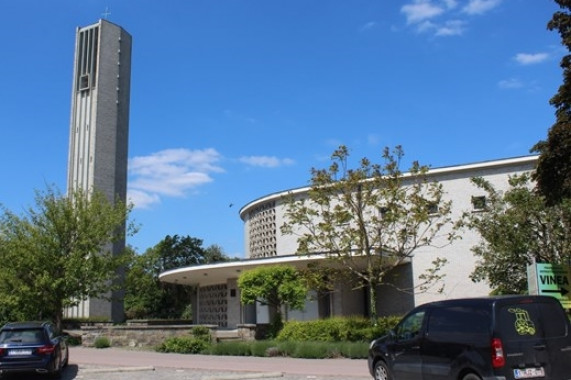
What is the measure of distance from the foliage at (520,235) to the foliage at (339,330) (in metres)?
5.11

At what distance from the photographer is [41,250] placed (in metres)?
28.8

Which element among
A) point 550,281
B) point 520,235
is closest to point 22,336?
point 550,281

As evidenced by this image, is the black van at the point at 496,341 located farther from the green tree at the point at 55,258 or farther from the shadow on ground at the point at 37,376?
the green tree at the point at 55,258

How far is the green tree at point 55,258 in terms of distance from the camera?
28641 millimetres

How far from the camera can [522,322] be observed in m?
9.59

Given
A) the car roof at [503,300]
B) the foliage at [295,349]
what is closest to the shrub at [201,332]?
the foliage at [295,349]

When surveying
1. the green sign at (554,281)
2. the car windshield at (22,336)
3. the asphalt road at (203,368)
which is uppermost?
the green sign at (554,281)

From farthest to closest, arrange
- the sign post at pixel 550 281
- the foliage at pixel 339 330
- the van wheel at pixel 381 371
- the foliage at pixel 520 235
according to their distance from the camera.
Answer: the foliage at pixel 520 235
the foliage at pixel 339 330
the sign post at pixel 550 281
the van wheel at pixel 381 371

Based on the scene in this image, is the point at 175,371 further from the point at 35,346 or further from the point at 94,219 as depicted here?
the point at 94,219

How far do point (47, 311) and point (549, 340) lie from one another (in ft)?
86.5

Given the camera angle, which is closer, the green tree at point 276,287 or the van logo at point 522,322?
the van logo at point 522,322

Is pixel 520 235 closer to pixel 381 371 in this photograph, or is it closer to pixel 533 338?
pixel 381 371

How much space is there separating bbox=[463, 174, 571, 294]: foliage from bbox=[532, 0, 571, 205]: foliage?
482 centimetres

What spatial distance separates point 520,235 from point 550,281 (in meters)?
8.25
